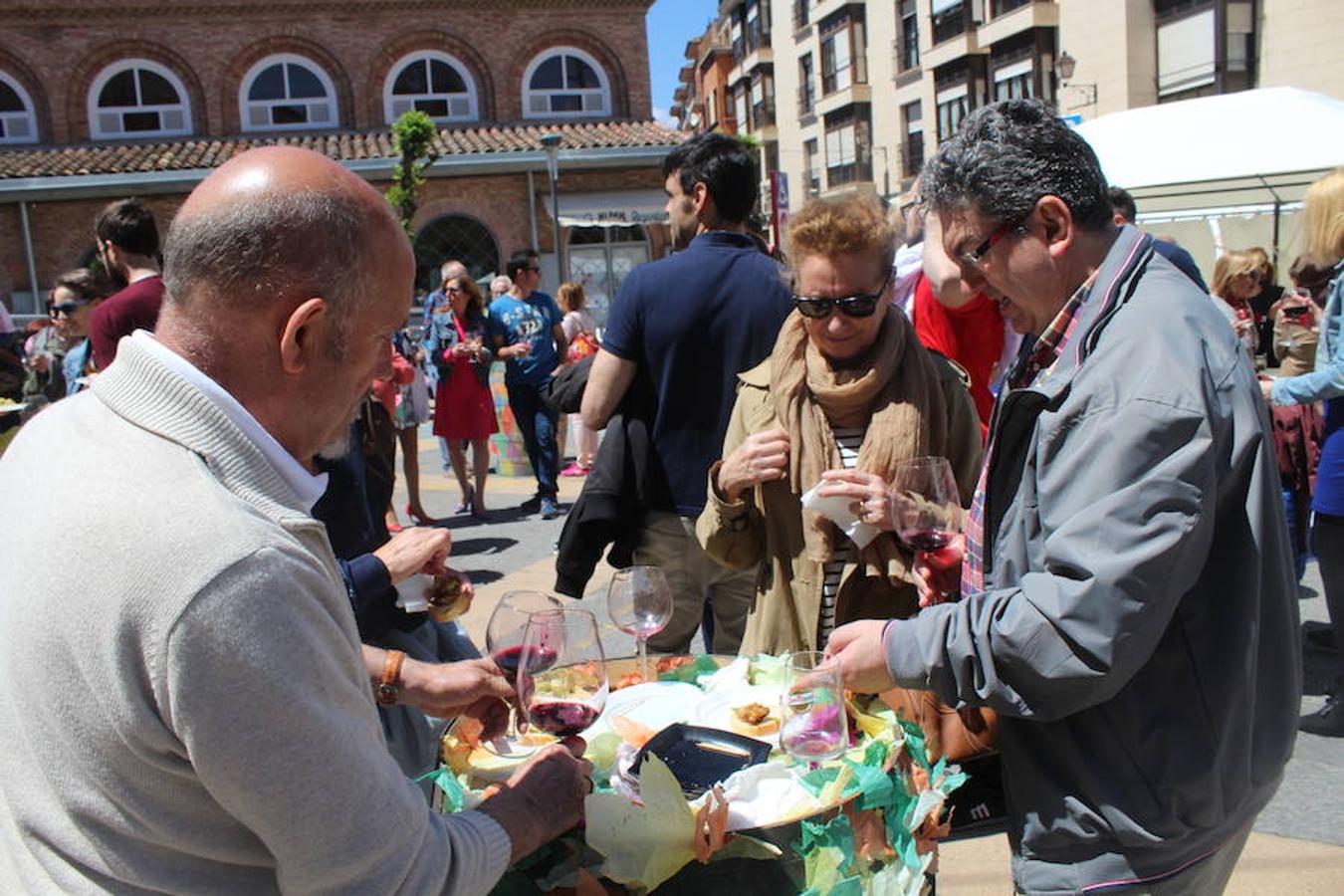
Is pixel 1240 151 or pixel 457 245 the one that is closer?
pixel 1240 151

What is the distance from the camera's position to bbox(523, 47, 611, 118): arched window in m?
24.6

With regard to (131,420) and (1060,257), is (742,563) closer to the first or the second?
(1060,257)

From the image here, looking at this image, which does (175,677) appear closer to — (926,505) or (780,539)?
(926,505)

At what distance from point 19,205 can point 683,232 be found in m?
22.4

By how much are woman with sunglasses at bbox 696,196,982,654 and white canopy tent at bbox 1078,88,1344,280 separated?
9439 millimetres

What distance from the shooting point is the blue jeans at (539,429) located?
838cm

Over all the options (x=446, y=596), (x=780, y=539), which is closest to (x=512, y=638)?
(x=446, y=596)

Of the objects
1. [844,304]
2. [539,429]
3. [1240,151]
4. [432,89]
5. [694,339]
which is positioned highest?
[432,89]

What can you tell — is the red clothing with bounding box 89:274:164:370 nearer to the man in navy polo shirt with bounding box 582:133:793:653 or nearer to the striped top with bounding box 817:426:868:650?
the man in navy polo shirt with bounding box 582:133:793:653

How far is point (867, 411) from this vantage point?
2.73 meters

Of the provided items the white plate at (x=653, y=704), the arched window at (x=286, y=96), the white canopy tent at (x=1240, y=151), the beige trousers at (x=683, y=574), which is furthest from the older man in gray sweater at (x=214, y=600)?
the arched window at (x=286, y=96)

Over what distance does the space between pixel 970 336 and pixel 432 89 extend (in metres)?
23.0

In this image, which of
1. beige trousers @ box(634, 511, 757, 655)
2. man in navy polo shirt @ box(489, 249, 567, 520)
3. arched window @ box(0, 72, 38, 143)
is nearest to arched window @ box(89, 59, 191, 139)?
arched window @ box(0, 72, 38, 143)

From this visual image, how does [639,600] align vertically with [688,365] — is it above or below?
below
